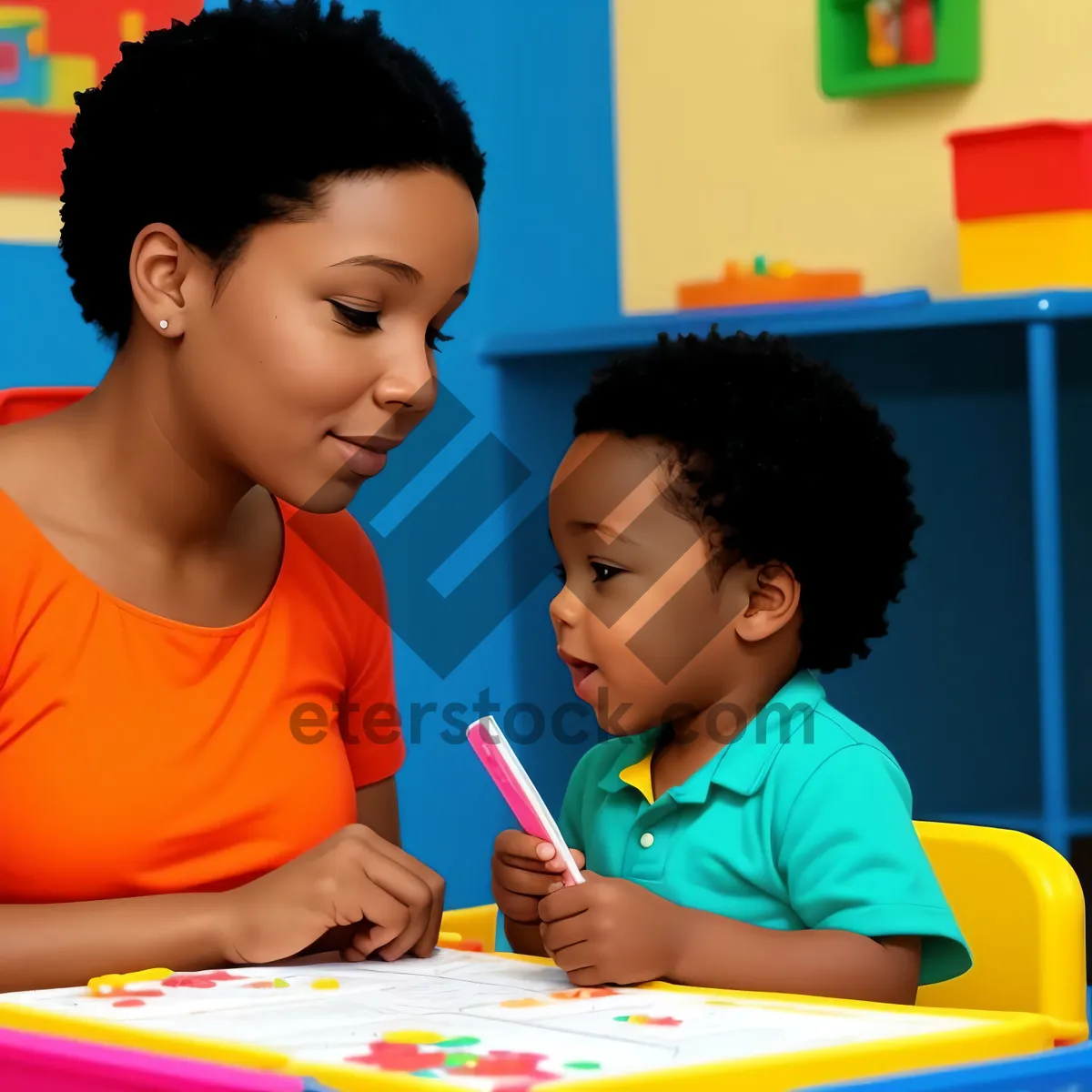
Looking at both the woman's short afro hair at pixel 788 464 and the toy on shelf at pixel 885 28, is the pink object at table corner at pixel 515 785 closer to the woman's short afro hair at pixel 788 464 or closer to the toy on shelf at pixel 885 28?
the woman's short afro hair at pixel 788 464

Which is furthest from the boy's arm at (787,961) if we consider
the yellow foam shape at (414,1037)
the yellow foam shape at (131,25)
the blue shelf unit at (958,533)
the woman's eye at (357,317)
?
the yellow foam shape at (131,25)

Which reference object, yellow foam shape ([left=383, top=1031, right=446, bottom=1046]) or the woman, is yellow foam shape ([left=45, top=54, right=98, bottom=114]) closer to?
the woman

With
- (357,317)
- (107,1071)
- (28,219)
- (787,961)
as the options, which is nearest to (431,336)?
(357,317)

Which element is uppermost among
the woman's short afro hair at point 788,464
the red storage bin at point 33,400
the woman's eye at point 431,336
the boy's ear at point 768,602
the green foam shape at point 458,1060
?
the woman's eye at point 431,336

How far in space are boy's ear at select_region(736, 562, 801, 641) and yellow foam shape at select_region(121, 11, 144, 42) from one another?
104 centimetres

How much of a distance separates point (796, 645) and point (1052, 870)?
0.66 ft

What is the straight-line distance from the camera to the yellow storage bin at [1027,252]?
198 centimetres

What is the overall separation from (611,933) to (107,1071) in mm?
274

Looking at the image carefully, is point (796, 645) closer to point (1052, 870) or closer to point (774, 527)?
point (774, 527)

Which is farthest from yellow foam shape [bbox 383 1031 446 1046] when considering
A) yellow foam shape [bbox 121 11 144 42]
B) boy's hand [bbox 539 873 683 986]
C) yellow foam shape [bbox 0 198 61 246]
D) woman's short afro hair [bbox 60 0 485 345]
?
yellow foam shape [bbox 121 11 144 42]

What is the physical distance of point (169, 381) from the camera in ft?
3.84

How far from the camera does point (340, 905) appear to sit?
1034 mm

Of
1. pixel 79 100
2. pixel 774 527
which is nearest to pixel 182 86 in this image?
pixel 79 100

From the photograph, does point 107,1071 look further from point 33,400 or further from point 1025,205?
point 1025,205
